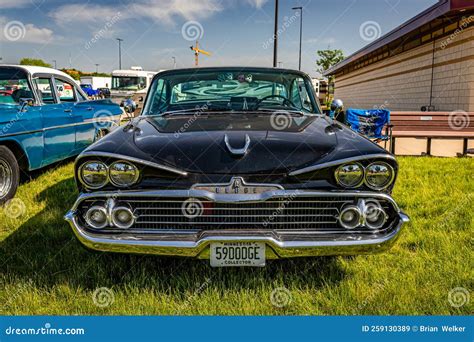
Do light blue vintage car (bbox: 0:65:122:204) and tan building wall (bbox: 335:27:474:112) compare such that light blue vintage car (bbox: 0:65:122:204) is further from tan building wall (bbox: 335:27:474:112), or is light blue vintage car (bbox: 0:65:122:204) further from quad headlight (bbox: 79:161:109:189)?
tan building wall (bbox: 335:27:474:112)

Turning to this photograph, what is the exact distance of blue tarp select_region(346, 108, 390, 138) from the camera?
8.47 metres

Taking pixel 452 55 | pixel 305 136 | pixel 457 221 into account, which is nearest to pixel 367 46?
pixel 452 55

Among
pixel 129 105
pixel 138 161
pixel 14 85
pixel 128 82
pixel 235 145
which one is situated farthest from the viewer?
pixel 128 82

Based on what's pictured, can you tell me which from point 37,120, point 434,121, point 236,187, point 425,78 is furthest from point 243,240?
point 425,78

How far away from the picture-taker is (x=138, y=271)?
280 centimetres

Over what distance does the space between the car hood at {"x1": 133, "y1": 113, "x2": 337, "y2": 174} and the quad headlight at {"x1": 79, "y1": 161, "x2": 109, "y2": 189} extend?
0.81 feet

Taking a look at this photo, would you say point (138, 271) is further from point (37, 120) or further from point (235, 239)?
point (37, 120)

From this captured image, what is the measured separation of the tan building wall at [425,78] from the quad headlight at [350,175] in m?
9.24

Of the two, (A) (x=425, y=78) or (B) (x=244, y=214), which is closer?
(B) (x=244, y=214)

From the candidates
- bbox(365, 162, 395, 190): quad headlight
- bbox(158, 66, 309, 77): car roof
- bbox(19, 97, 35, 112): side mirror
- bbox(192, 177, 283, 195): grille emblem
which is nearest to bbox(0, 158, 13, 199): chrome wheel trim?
bbox(19, 97, 35, 112): side mirror

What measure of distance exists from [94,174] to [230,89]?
1.81m

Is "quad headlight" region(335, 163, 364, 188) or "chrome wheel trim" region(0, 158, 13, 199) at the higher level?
"quad headlight" region(335, 163, 364, 188)

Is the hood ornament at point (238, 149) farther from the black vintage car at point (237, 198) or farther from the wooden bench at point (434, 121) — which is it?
the wooden bench at point (434, 121)

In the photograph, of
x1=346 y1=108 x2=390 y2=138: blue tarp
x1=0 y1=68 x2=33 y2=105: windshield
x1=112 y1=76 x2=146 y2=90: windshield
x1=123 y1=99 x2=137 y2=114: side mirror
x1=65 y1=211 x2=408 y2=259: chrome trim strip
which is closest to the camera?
x1=65 y1=211 x2=408 y2=259: chrome trim strip
